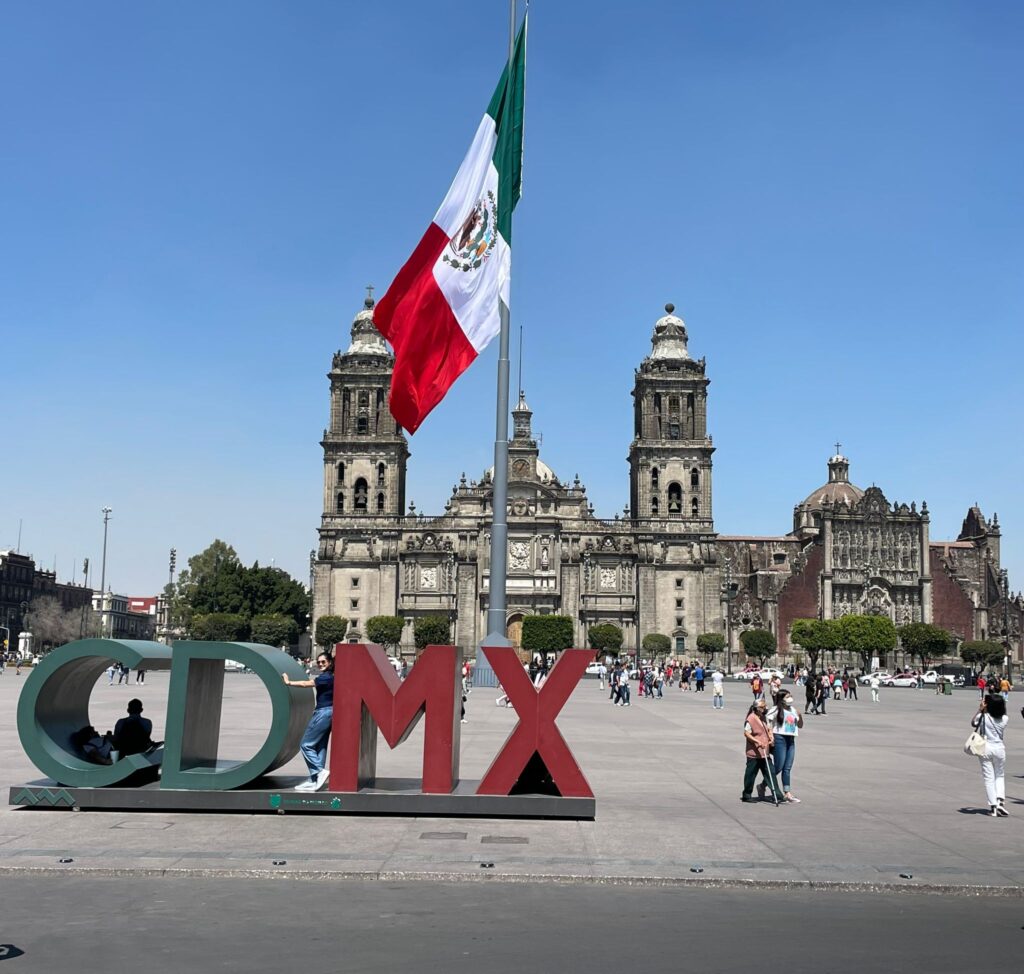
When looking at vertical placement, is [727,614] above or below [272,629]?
above

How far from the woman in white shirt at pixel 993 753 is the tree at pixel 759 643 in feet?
264

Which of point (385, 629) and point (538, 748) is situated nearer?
point (538, 748)

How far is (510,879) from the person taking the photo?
10070 millimetres

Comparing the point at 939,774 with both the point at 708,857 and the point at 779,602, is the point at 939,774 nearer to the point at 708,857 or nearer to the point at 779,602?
the point at 708,857

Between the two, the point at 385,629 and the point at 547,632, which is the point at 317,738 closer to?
the point at 547,632

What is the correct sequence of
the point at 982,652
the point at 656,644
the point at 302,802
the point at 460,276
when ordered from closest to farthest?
the point at 302,802 → the point at 460,276 → the point at 656,644 → the point at 982,652

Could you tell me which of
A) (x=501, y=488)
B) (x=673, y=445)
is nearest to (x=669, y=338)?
(x=673, y=445)

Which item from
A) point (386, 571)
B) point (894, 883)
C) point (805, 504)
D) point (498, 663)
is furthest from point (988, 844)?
point (805, 504)

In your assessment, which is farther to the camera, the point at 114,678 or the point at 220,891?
the point at 114,678

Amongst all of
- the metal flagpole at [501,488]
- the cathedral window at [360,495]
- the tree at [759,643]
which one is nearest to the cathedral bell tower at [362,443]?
the cathedral window at [360,495]

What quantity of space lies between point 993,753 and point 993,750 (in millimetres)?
40

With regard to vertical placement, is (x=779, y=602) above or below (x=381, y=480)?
below

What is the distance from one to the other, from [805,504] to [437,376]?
10282cm

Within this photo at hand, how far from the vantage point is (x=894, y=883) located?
10.1 m
